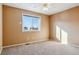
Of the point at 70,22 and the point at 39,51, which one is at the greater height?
the point at 70,22

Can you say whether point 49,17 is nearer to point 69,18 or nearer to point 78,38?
point 69,18

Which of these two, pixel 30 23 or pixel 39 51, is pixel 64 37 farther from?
pixel 39 51

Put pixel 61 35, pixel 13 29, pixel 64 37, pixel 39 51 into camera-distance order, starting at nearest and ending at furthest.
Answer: pixel 39 51, pixel 13 29, pixel 64 37, pixel 61 35

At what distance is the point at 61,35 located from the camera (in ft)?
19.3

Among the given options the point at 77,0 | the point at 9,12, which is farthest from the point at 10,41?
the point at 77,0

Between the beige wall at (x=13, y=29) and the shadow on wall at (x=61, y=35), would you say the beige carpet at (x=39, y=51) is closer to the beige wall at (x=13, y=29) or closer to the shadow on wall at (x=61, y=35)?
the beige wall at (x=13, y=29)

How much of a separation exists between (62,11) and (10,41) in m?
3.29

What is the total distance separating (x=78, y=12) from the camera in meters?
4.79

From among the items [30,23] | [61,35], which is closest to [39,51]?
[30,23]

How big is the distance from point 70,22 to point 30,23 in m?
2.09

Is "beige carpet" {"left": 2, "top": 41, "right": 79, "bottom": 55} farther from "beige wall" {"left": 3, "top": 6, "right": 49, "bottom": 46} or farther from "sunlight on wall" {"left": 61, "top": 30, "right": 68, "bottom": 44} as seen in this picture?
"sunlight on wall" {"left": 61, "top": 30, "right": 68, "bottom": 44}

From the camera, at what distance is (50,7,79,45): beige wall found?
4887 millimetres

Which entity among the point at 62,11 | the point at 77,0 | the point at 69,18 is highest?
the point at 62,11

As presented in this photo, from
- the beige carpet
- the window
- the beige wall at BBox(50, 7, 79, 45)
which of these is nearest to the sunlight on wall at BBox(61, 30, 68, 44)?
the beige wall at BBox(50, 7, 79, 45)
